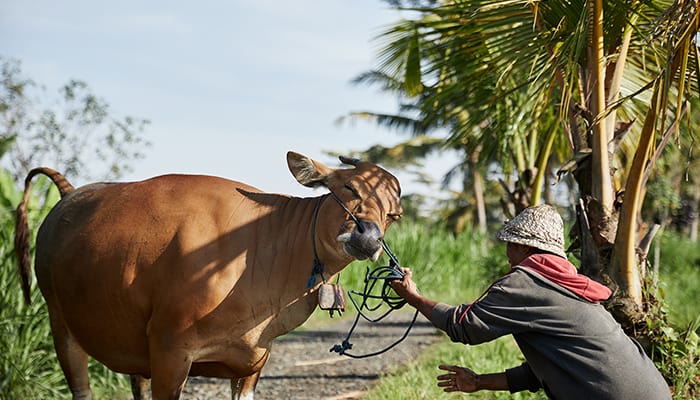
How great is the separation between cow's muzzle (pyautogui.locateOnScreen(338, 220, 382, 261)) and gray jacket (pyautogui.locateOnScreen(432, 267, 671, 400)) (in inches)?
17.9

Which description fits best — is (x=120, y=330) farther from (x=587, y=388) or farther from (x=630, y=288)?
(x=630, y=288)

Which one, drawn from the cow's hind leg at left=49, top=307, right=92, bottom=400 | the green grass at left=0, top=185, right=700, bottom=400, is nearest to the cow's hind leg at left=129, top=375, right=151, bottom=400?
the cow's hind leg at left=49, top=307, right=92, bottom=400

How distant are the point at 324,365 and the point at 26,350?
3442 millimetres

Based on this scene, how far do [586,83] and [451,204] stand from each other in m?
31.5

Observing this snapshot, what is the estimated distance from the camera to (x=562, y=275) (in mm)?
3266

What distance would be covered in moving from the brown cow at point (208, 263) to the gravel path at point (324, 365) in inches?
119

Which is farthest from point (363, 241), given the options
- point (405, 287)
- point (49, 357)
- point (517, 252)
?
point (49, 357)

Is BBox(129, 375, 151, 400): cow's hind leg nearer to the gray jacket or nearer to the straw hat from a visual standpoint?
the gray jacket

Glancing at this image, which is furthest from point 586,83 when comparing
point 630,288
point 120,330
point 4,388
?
point 4,388

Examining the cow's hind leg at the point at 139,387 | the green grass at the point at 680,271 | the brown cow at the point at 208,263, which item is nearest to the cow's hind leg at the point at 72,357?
the brown cow at the point at 208,263

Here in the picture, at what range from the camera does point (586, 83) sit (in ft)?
17.7

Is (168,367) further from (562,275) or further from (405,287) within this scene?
(562,275)

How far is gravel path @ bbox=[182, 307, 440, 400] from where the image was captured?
7.01 meters

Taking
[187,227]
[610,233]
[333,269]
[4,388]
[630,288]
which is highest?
[187,227]
